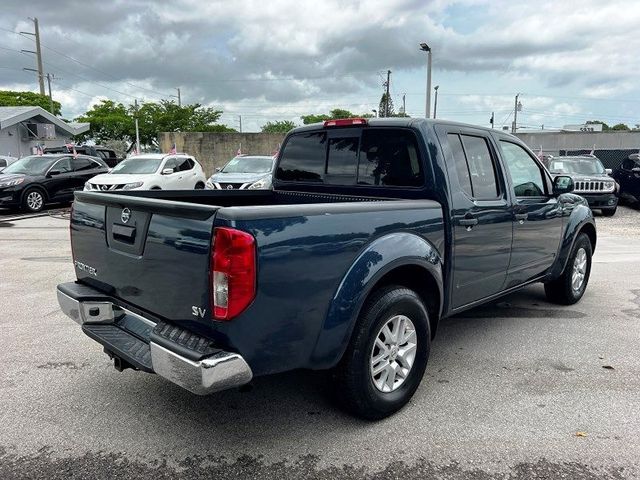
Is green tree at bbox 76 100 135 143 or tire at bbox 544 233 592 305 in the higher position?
green tree at bbox 76 100 135 143

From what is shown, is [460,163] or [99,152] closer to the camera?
[460,163]

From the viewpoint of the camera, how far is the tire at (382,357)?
294 cm

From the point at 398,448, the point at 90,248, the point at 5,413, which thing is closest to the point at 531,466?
the point at 398,448

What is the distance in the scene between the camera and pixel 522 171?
182 inches

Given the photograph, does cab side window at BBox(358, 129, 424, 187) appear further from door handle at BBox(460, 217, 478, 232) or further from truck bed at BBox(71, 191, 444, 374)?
truck bed at BBox(71, 191, 444, 374)

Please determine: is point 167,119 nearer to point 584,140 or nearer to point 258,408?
point 584,140

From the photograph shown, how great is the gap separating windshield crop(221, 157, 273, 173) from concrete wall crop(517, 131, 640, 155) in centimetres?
2441

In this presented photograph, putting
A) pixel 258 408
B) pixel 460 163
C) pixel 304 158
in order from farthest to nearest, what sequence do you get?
pixel 304 158 → pixel 460 163 → pixel 258 408

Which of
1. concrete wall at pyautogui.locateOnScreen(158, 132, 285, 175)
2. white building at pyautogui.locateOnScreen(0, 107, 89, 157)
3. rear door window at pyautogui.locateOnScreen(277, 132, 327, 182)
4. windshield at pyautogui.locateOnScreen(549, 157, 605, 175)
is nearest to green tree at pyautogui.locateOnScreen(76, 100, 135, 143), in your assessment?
white building at pyautogui.locateOnScreen(0, 107, 89, 157)

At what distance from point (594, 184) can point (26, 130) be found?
103 feet

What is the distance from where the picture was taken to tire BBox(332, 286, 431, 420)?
2939mm

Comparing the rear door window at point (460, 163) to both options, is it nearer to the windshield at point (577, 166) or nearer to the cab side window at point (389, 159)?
the cab side window at point (389, 159)

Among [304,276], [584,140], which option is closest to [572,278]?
[304,276]

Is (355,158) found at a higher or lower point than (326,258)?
higher
